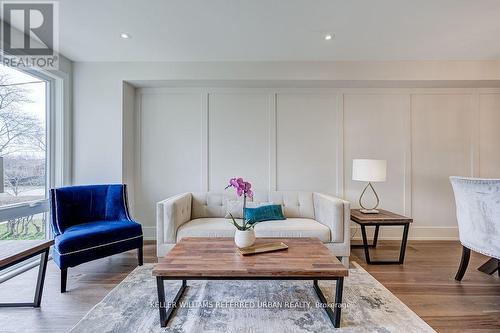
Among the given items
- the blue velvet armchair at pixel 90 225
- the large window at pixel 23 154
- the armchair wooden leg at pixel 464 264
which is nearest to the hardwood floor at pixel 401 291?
the armchair wooden leg at pixel 464 264

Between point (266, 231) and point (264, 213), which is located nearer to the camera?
point (266, 231)

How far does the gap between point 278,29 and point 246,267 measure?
2.26m

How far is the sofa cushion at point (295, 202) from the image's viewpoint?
3189 mm

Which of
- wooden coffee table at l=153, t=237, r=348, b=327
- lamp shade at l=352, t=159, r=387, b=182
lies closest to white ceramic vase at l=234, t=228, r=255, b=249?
wooden coffee table at l=153, t=237, r=348, b=327

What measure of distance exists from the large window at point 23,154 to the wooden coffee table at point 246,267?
1.98 m

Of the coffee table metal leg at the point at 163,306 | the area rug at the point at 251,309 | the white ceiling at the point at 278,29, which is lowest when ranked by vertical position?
the area rug at the point at 251,309

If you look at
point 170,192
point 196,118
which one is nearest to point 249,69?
point 196,118

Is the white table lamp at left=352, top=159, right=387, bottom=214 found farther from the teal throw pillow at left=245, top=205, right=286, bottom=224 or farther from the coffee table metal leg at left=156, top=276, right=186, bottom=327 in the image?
the coffee table metal leg at left=156, top=276, right=186, bottom=327

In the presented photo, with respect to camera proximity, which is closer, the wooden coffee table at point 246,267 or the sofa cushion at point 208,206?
the wooden coffee table at point 246,267

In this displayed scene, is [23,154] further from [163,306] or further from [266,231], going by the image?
[266,231]

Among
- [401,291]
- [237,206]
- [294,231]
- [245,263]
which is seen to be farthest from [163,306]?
[401,291]

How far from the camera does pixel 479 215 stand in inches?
83.8

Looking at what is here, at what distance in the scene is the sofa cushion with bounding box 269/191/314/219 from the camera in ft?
10.5

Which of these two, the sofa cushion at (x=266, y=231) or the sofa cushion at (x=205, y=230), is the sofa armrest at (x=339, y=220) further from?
the sofa cushion at (x=205, y=230)
